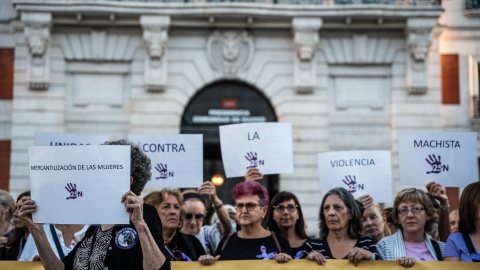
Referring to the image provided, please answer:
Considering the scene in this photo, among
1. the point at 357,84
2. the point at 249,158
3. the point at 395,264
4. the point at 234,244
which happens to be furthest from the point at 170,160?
the point at 357,84

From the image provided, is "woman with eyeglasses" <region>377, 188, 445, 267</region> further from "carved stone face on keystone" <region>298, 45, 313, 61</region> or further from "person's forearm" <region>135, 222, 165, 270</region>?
"carved stone face on keystone" <region>298, 45, 313, 61</region>

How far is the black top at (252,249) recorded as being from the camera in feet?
18.5

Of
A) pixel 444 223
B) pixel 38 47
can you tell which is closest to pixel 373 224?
pixel 444 223

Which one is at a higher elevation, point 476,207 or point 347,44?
point 347,44

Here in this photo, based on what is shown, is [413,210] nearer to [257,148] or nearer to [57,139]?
[257,148]

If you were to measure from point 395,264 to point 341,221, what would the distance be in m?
0.60

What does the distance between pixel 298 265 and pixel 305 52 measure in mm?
11937

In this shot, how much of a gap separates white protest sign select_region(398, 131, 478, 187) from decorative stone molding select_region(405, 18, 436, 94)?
997 cm

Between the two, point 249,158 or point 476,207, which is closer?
point 476,207

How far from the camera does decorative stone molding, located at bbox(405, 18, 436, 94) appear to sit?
16734 mm

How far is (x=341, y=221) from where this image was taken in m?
5.62

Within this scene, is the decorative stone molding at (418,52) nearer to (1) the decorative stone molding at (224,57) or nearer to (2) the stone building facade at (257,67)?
(2) the stone building facade at (257,67)

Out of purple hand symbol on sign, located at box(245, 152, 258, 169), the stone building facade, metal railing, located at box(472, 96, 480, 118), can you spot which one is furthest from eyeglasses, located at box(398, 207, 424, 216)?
metal railing, located at box(472, 96, 480, 118)

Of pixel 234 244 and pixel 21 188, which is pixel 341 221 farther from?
pixel 21 188
